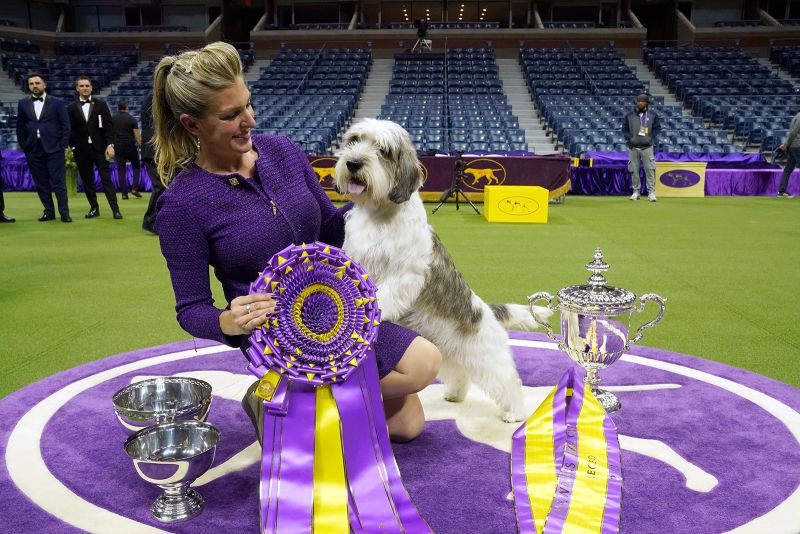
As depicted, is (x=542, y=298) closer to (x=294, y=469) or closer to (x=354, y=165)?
(x=354, y=165)

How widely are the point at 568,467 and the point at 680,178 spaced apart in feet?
36.5

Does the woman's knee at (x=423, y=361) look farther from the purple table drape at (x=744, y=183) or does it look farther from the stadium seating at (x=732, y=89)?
the stadium seating at (x=732, y=89)

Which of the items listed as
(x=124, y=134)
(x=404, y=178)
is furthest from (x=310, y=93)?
(x=404, y=178)

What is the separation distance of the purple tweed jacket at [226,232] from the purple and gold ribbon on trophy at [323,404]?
0.23 meters

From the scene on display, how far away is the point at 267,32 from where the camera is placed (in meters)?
22.4

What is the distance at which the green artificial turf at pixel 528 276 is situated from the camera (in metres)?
3.54

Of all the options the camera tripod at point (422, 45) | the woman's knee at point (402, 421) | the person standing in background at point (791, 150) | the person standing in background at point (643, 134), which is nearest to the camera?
the woman's knee at point (402, 421)

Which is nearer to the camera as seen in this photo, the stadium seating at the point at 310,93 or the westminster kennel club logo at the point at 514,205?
the westminster kennel club logo at the point at 514,205

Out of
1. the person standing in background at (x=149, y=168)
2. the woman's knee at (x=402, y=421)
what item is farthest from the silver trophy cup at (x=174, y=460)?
the person standing in background at (x=149, y=168)

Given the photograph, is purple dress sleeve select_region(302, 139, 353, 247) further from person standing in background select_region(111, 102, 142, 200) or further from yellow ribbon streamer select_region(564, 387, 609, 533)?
person standing in background select_region(111, 102, 142, 200)

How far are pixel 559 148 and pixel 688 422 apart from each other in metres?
13.5

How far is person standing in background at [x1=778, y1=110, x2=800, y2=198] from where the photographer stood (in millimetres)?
10461

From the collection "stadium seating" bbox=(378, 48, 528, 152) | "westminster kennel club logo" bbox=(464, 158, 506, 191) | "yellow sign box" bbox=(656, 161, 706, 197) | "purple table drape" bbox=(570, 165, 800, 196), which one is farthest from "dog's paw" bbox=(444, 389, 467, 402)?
"stadium seating" bbox=(378, 48, 528, 152)

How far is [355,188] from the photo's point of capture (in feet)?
7.34
